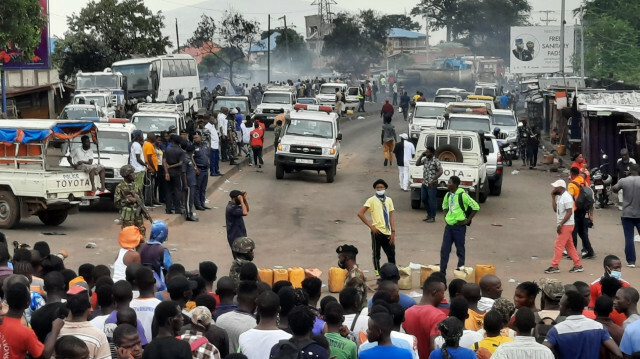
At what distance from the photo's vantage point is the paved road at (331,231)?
18500 mm

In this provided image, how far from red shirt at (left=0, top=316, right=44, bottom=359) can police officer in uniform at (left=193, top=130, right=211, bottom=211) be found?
49.1ft

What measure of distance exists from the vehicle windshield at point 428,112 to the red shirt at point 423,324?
93.2ft

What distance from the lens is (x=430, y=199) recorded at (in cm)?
2328

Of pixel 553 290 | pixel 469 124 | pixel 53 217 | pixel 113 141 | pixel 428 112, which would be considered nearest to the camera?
pixel 553 290

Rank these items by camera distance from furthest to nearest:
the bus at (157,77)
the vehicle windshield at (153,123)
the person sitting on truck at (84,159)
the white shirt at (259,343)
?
1. the bus at (157,77)
2. the vehicle windshield at (153,123)
3. the person sitting on truck at (84,159)
4. the white shirt at (259,343)

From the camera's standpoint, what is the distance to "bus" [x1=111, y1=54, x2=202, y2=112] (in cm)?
4728

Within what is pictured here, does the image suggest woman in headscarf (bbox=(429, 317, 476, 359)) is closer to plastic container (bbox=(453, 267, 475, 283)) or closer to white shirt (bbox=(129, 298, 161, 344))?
white shirt (bbox=(129, 298, 161, 344))

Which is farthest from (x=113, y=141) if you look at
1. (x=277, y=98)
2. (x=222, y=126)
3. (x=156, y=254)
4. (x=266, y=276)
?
(x=277, y=98)

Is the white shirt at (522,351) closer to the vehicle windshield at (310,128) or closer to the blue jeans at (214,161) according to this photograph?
the blue jeans at (214,161)

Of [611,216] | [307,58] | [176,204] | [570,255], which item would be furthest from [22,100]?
[307,58]

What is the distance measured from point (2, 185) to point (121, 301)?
40.3 ft

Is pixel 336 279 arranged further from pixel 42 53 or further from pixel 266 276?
pixel 42 53

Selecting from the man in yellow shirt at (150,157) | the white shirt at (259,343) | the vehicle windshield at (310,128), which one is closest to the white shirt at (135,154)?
the man in yellow shirt at (150,157)

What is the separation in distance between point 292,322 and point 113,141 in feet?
56.2
